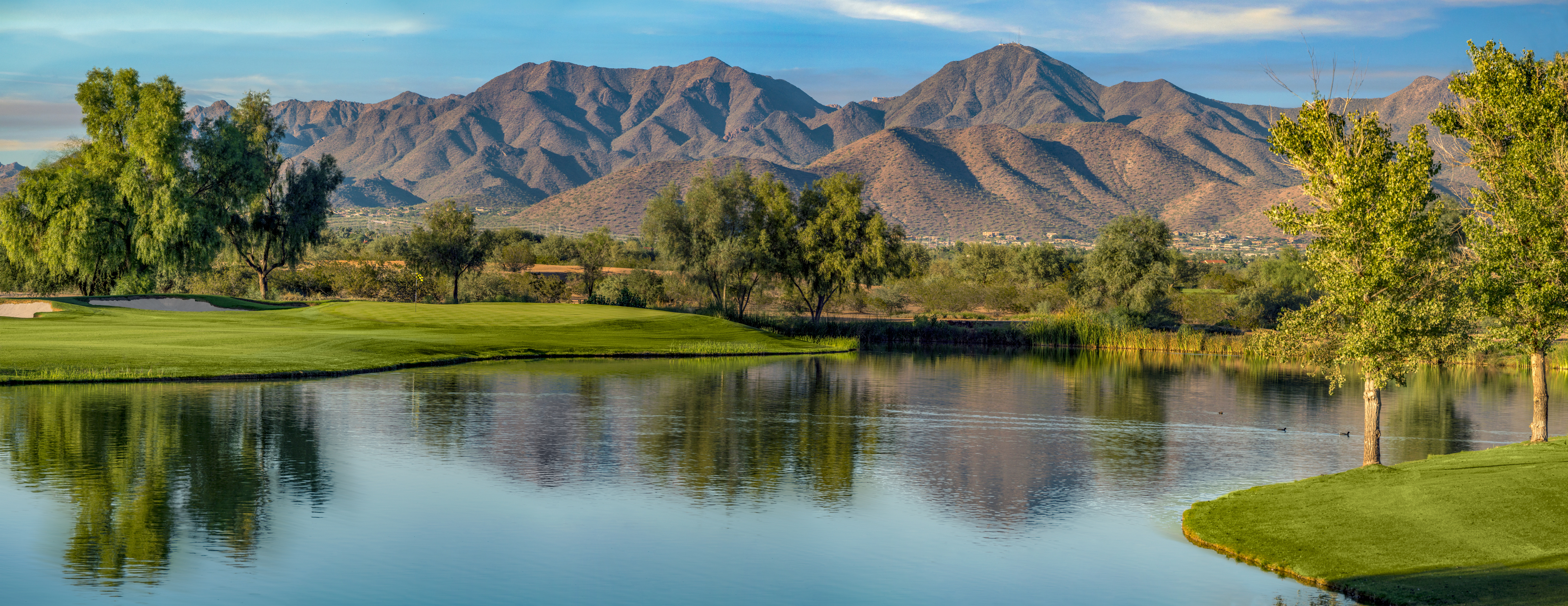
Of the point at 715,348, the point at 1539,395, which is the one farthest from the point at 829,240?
the point at 1539,395

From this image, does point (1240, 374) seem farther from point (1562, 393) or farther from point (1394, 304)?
point (1394, 304)

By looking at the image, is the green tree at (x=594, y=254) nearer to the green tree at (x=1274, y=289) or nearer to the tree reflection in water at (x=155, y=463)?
the green tree at (x=1274, y=289)

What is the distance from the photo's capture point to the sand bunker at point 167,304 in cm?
5012

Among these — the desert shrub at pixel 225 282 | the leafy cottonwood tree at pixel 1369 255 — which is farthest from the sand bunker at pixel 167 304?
the leafy cottonwood tree at pixel 1369 255

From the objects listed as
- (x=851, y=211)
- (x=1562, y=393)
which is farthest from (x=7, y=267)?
(x=1562, y=393)

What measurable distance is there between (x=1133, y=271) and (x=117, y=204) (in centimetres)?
6376

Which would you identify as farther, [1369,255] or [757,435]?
[757,435]

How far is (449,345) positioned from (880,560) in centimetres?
3507

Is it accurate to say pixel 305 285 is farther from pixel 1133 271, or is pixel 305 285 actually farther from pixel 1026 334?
pixel 1133 271

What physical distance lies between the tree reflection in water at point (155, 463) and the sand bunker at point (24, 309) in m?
18.7

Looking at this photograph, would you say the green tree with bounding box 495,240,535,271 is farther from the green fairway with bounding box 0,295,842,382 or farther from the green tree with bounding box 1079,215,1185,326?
the green tree with bounding box 1079,215,1185,326

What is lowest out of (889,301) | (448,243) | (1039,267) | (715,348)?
(715,348)

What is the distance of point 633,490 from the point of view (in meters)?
17.2

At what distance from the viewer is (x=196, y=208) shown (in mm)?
58469
